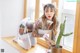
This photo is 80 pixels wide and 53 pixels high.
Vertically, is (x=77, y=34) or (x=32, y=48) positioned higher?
(x=77, y=34)

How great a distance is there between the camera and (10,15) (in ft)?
9.81

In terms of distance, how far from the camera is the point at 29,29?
88.2 inches

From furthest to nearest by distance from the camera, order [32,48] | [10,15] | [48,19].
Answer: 1. [10,15]
2. [32,48]
3. [48,19]

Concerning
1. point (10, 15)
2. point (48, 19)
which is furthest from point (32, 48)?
point (10, 15)

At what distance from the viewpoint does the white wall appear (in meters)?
2.93

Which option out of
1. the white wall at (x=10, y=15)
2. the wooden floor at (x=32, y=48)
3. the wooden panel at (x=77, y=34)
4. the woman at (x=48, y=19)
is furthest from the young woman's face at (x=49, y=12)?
the white wall at (x=10, y=15)

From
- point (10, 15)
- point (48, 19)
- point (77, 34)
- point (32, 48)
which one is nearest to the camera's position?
point (77, 34)

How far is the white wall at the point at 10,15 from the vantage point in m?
2.93

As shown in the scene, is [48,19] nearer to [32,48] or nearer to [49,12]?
[49,12]

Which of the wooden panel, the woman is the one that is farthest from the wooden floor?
the wooden panel

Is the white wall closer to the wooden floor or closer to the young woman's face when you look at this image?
the wooden floor

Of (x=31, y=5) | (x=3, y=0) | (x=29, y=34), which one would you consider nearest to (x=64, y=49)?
(x=29, y=34)

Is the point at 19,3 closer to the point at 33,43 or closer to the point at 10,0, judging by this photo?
the point at 10,0

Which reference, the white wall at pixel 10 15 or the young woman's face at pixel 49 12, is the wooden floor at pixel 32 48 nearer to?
the white wall at pixel 10 15
